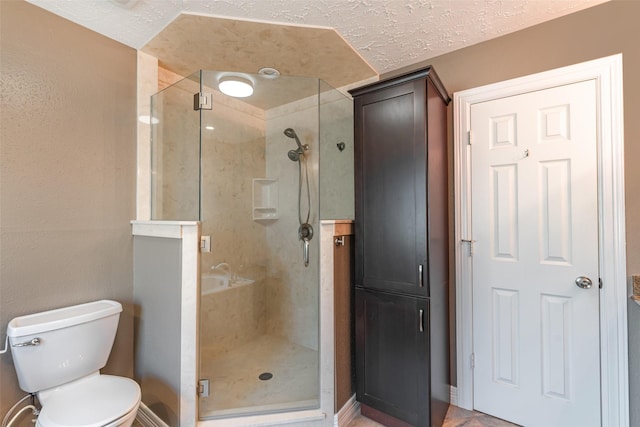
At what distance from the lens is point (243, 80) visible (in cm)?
204

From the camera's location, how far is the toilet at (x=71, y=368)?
4.11ft

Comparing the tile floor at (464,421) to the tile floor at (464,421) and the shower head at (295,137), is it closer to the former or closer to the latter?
the tile floor at (464,421)

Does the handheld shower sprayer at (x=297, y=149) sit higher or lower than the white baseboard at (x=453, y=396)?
higher

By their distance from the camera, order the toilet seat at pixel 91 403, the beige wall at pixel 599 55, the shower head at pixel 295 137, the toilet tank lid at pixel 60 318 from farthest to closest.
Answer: the shower head at pixel 295 137 < the beige wall at pixel 599 55 < the toilet tank lid at pixel 60 318 < the toilet seat at pixel 91 403

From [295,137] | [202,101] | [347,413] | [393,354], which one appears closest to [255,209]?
[295,137]

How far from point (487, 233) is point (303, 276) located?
1.31m

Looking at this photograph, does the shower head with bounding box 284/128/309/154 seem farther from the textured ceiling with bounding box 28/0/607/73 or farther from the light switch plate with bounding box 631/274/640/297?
the light switch plate with bounding box 631/274/640/297

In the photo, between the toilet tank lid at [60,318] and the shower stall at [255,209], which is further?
the shower stall at [255,209]

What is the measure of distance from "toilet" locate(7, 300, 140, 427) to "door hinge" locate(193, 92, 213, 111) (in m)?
1.36

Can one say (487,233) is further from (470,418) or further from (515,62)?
(470,418)

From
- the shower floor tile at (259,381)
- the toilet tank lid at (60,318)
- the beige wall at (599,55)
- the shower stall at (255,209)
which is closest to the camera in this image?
the toilet tank lid at (60,318)

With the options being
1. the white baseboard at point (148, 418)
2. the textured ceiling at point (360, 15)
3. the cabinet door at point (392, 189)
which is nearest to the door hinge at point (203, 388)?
the white baseboard at point (148, 418)

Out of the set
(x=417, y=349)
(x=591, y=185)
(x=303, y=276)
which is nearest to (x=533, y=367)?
(x=417, y=349)

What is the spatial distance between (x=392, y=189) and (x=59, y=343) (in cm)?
193
